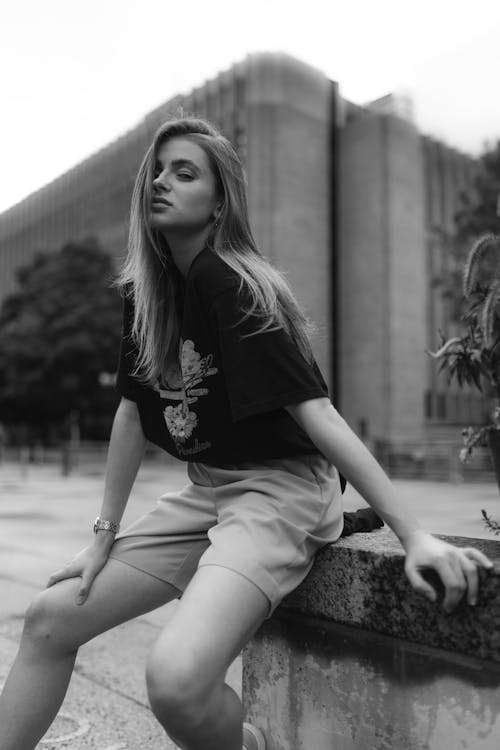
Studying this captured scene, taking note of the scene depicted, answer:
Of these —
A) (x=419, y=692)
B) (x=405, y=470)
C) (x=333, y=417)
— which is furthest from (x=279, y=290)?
(x=405, y=470)

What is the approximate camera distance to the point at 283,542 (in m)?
1.70

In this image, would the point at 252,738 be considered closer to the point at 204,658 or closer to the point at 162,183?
the point at 204,658

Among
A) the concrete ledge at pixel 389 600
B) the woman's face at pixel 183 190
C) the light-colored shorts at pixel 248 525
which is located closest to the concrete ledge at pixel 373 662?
the concrete ledge at pixel 389 600

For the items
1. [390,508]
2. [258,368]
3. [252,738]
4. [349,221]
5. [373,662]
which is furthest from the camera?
[349,221]

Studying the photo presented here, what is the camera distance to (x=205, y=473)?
1896 millimetres

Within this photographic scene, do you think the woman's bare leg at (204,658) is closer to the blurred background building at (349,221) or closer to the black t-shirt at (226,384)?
the black t-shirt at (226,384)

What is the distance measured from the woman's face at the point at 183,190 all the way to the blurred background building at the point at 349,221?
37.4 meters

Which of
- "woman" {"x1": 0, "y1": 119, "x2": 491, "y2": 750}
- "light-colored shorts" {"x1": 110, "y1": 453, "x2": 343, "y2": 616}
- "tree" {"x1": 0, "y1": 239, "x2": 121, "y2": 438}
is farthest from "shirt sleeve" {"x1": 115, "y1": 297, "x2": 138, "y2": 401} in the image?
"tree" {"x1": 0, "y1": 239, "x2": 121, "y2": 438}

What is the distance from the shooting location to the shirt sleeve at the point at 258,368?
166 centimetres

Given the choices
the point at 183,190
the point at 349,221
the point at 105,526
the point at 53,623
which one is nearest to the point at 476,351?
the point at 183,190

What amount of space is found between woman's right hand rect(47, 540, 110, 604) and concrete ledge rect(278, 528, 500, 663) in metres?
0.52

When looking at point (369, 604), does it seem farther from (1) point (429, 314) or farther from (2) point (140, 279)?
(1) point (429, 314)

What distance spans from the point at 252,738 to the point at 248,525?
0.76 m

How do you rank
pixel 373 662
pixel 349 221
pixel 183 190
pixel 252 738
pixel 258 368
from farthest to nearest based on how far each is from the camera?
pixel 349 221 → pixel 252 738 → pixel 183 190 → pixel 373 662 → pixel 258 368
